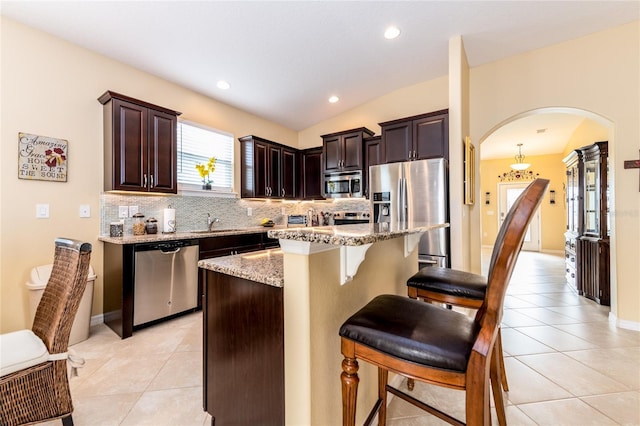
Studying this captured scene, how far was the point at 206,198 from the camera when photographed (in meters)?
3.89

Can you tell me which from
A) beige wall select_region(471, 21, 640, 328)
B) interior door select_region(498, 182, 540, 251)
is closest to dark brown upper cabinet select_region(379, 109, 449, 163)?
beige wall select_region(471, 21, 640, 328)

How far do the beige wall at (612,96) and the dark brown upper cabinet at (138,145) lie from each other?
4.24 metres

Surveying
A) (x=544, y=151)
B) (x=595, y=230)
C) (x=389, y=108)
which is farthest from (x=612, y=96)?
(x=544, y=151)

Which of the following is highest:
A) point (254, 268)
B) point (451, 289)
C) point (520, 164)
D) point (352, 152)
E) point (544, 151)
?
point (544, 151)

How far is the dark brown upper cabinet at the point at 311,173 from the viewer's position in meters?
4.96

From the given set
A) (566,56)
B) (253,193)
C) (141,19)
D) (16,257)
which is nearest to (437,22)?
(566,56)

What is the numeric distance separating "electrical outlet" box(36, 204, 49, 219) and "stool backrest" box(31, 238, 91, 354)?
5.05 feet

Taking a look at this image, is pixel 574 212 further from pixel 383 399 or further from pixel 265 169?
pixel 265 169

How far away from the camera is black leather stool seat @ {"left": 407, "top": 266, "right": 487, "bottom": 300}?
5.18 feet

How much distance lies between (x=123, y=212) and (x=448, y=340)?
3397mm

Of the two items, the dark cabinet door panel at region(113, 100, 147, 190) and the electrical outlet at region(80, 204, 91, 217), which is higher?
the dark cabinet door panel at region(113, 100, 147, 190)

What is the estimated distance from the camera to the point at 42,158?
2.49m

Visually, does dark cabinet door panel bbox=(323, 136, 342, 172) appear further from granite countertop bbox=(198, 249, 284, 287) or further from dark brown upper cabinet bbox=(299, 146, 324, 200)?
granite countertop bbox=(198, 249, 284, 287)

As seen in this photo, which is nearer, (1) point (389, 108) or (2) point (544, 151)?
(1) point (389, 108)
